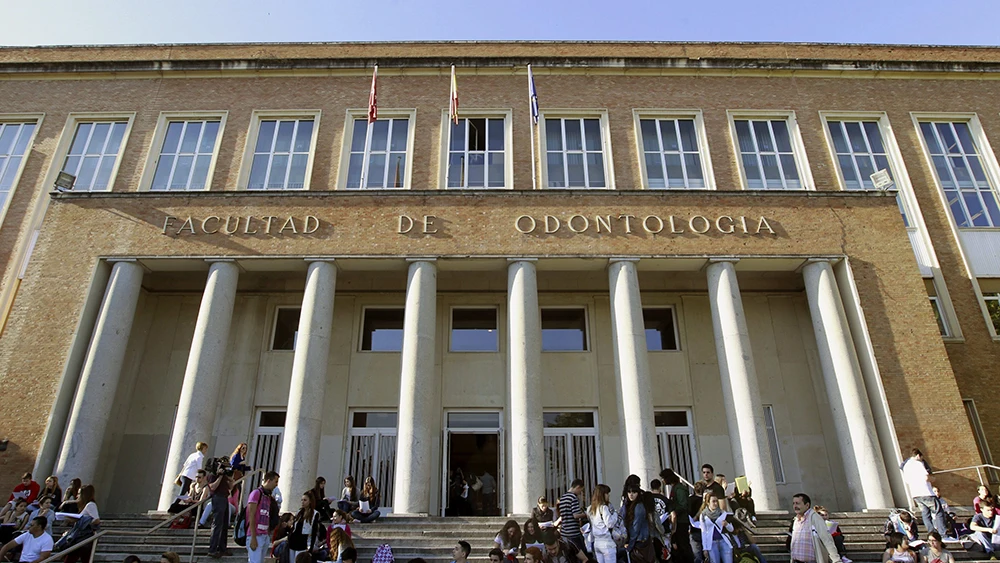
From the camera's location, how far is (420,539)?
11.7m

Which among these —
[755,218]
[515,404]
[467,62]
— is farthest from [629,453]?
[467,62]

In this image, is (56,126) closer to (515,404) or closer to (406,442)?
(406,442)

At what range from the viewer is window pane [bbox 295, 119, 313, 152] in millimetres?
19625

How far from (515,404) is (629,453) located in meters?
2.77

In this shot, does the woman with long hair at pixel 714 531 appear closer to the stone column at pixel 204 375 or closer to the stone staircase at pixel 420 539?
the stone staircase at pixel 420 539

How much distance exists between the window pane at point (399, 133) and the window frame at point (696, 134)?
706 centimetres

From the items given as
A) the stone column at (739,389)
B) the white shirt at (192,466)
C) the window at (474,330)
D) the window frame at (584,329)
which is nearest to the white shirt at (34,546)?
the white shirt at (192,466)

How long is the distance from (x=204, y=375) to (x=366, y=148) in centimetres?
825

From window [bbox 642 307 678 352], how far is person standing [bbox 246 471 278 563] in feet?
37.9

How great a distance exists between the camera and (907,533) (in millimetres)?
10961

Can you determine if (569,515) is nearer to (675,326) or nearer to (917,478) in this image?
(917,478)

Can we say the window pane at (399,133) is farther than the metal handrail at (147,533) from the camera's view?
Yes

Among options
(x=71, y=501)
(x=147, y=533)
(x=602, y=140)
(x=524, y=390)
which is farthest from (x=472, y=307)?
(x=71, y=501)

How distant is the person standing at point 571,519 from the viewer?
30.2 ft
